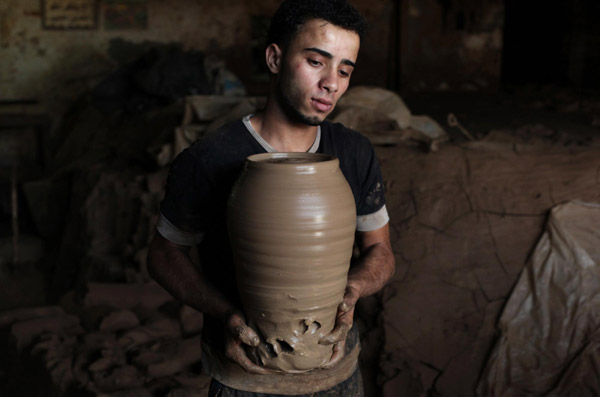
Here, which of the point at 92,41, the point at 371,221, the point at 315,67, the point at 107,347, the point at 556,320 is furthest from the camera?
the point at 92,41

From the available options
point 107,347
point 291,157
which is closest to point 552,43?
point 107,347

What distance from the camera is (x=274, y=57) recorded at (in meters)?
1.94

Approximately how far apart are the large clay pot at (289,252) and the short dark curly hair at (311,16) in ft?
1.45

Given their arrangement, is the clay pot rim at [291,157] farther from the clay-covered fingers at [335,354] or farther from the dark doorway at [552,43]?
the dark doorway at [552,43]

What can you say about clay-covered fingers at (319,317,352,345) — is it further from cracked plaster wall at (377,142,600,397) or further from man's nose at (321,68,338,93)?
cracked plaster wall at (377,142,600,397)

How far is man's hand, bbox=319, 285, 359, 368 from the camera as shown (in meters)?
1.68

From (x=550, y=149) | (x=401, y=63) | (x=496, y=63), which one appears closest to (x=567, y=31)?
(x=496, y=63)

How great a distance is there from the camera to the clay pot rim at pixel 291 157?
5.45 ft

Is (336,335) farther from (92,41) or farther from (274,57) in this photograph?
(92,41)

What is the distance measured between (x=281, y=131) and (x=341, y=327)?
621mm

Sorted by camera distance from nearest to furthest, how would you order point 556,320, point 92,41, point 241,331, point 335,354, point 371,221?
1. point 241,331
2. point 335,354
3. point 371,221
4. point 556,320
5. point 92,41

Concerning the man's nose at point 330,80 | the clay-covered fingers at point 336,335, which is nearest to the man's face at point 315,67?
the man's nose at point 330,80

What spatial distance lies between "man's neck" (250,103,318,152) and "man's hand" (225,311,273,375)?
546mm

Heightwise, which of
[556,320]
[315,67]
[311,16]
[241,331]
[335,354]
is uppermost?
[311,16]
